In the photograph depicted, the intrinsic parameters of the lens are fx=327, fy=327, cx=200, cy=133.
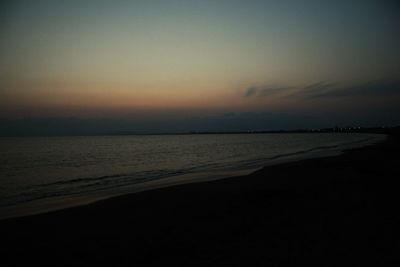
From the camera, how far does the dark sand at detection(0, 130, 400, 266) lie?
6910 millimetres

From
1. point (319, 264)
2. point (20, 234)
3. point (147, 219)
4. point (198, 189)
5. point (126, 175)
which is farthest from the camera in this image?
point (126, 175)

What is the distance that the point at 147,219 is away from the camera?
10461 mm

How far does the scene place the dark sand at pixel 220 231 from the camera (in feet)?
22.7

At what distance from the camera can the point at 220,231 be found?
8.83 metres

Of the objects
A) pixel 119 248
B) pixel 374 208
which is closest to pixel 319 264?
pixel 119 248

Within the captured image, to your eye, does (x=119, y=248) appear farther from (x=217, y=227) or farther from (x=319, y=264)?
(x=319, y=264)

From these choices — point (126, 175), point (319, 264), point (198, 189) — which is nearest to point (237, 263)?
point (319, 264)

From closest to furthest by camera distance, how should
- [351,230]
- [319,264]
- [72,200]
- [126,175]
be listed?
[319,264]
[351,230]
[72,200]
[126,175]

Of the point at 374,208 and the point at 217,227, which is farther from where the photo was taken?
the point at 374,208

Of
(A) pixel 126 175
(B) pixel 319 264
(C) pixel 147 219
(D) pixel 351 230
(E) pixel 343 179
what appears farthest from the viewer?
(A) pixel 126 175

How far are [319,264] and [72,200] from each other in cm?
1185

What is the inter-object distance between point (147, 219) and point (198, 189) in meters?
6.16

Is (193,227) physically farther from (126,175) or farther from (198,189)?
(126,175)

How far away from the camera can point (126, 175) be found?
25734mm
